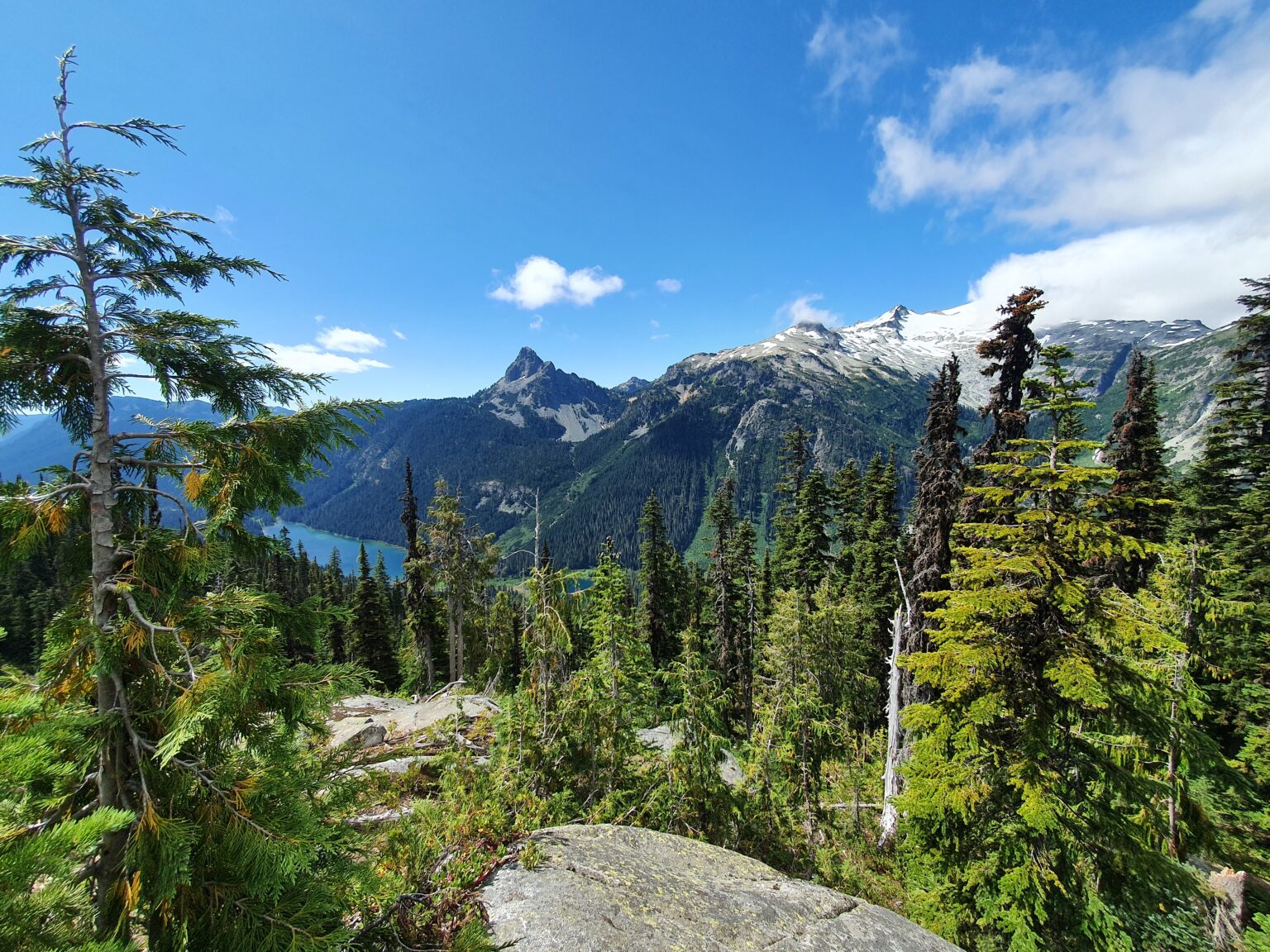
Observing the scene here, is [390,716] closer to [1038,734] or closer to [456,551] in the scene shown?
[456,551]

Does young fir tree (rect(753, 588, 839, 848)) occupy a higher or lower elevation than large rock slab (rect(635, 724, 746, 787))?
higher

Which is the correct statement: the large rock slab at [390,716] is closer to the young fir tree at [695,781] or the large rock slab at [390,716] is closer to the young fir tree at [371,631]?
the young fir tree at [695,781]

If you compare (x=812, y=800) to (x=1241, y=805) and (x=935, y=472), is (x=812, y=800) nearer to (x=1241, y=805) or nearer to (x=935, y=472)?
(x=935, y=472)

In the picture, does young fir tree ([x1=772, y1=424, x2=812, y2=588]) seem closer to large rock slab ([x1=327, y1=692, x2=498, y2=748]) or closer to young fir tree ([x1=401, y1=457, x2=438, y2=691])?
young fir tree ([x1=401, y1=457, x2=438, y2=691])

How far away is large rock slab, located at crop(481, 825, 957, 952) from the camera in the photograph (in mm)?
5812

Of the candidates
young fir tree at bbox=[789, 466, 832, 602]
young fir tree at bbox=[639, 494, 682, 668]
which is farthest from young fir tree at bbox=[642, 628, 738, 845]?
young fir tree at bbox=[639, 494, 682, 668]

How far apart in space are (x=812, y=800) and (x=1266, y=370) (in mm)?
24840

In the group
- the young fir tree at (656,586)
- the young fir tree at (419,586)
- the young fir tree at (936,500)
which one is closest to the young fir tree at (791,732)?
the young fir tree at (936,500)

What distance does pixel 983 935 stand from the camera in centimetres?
1070

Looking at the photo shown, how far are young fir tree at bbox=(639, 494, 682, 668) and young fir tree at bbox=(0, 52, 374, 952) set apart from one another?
3395 centimetres

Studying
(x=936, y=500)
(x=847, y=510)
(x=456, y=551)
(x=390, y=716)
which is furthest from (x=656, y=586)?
(x=936, y=500)

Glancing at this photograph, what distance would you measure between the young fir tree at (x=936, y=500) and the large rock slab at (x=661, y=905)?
37.8 ft

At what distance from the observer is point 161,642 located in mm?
4625

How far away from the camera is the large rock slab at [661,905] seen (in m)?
5.81
